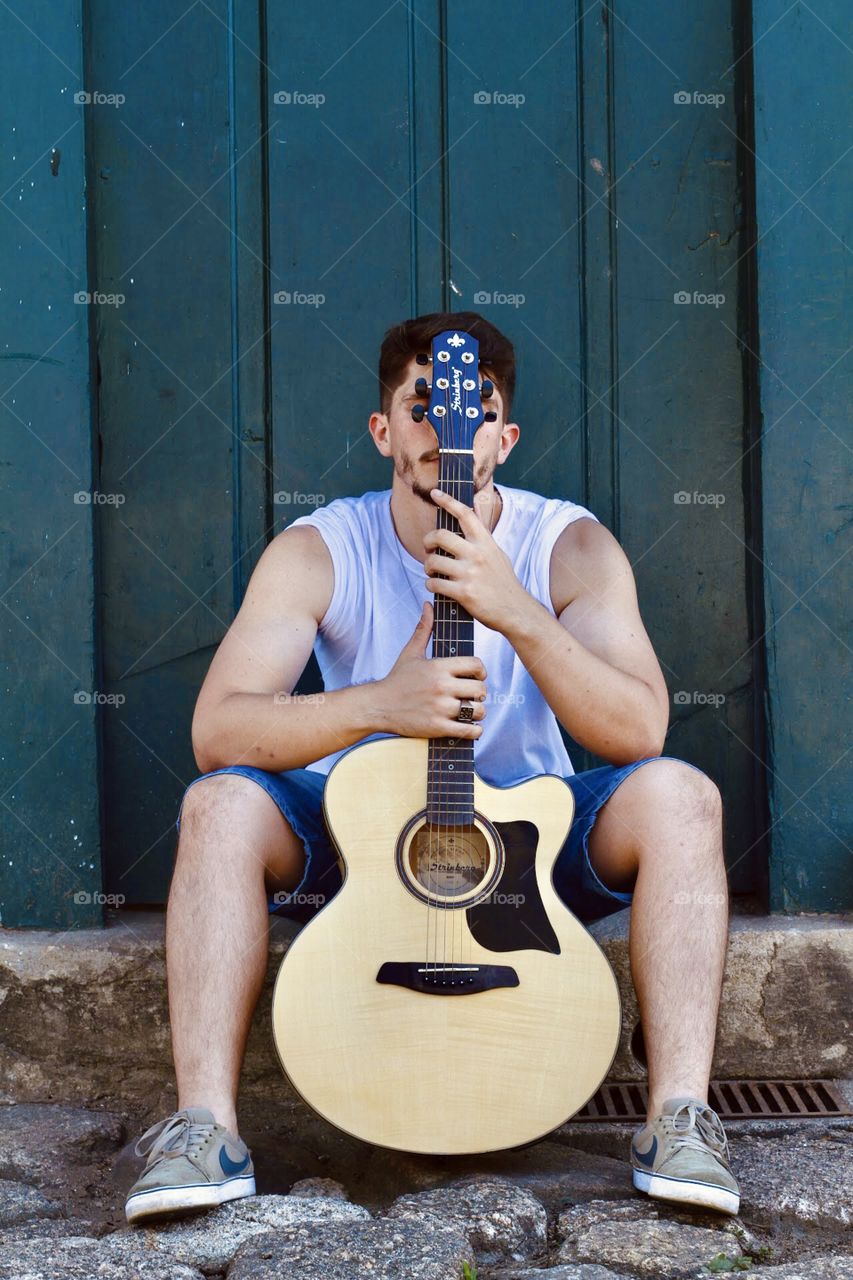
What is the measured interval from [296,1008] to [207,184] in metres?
1.71

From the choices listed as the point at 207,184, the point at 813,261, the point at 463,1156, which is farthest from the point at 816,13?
the point at 463,1156

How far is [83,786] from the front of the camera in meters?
2.56

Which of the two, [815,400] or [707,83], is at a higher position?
[707,83]

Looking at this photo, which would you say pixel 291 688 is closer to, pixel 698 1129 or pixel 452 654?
pixel 452 654

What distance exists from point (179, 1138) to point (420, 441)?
1.22m

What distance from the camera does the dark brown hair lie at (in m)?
2.41

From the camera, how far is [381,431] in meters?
2.48

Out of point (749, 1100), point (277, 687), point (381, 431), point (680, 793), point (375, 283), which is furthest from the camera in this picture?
point (375, 283)

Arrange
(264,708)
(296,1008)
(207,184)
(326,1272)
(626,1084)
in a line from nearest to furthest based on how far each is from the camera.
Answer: (326,1272) < (296,1008) < (264,708) < (626,1084) < (207,184)

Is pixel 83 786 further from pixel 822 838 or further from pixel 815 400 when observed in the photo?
pixel 815 400

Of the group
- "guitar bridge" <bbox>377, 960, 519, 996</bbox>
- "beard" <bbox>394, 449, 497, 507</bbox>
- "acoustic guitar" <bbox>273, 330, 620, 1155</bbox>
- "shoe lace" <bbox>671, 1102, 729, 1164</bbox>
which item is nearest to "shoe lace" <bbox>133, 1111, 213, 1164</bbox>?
"acoustic guitar" <bbox>273, 330, 620, 1155</bbox>

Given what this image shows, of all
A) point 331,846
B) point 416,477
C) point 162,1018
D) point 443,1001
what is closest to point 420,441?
point 416,477

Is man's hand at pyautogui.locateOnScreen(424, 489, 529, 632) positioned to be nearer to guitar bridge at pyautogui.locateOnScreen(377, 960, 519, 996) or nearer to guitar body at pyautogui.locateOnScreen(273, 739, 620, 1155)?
guitar body at pyautogui.locateOnScreen(273, 739, 620, 1155)

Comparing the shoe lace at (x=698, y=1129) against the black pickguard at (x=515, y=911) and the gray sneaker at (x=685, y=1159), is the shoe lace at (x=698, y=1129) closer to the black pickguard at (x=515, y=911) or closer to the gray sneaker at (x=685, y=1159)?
the gray sneaker at (x=685, y=1159)
